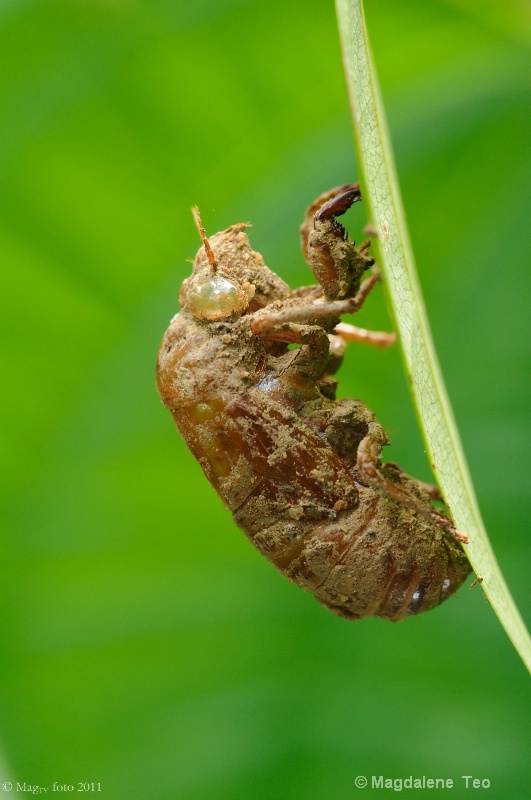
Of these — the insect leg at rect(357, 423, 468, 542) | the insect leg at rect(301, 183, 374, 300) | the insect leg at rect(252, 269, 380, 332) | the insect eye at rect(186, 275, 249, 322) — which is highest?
the insect leg at rect(301, 183, 374, 300)

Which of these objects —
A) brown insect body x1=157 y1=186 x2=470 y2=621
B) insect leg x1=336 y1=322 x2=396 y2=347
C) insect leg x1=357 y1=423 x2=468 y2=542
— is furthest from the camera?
insect leg x1=336 y1=322 x2=396 y2=347

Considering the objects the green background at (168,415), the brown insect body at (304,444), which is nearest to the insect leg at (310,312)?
the brown insect body at (304,444)

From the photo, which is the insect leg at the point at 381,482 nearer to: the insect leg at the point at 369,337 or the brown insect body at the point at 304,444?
the brown insect body at the point at 304,444

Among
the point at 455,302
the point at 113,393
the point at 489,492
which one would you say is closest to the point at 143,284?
the point at 113,393

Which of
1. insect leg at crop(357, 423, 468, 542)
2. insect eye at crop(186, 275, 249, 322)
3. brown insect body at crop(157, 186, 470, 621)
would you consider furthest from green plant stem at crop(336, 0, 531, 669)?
insect eye at crop(186, 275, 249, 322)

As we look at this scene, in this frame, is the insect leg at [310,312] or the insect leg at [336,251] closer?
the insect leg at [310,312]

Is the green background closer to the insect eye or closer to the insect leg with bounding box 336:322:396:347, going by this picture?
the insect leg with bounding box 336:322:396:347

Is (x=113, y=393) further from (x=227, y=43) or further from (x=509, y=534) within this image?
(x=509, y=534)
